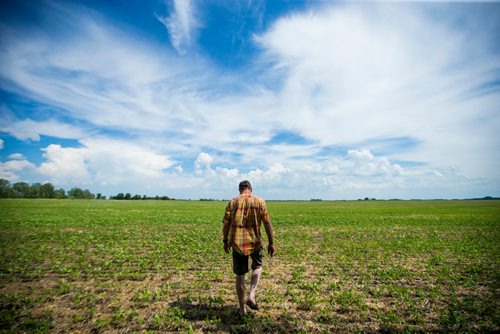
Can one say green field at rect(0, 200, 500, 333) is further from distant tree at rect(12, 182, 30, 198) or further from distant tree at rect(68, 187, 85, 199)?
distant tree at rect(68, 187, 85, 199)

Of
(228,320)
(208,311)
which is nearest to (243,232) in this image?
(228,320)

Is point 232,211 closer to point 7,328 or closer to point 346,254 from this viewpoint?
point 7,328

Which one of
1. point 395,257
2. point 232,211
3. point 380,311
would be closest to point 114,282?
point 232,211

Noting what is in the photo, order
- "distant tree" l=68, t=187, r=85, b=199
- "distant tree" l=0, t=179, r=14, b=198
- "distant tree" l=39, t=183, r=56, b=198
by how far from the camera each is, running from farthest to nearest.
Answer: "distant tree" l=68, t=187, r=85, b=199 < "distant tree" l=39, t=183, r=56, b=198 < "distant tree" l=0, t=179, r=14, b=198

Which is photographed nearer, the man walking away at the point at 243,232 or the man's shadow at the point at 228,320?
the man's shadow at the point at 228,320

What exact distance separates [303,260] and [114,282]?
798 centimetres

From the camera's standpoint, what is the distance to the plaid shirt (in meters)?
6.03

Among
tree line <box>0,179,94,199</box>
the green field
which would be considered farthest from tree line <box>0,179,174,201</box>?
the green field

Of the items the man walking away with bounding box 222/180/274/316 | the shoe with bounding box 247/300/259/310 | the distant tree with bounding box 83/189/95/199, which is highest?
the distant tree with bounding box 83/189/95/199

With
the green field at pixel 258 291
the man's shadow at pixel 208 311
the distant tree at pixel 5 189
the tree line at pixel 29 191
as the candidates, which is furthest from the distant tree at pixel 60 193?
the man's shadow at pixel 208 311

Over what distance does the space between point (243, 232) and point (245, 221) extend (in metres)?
0.26

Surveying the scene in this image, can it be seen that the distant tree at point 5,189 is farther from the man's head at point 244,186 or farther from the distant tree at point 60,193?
the man's head at point 244,186

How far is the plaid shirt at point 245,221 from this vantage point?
603 cm

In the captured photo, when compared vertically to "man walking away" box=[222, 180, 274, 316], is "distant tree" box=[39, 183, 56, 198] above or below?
above
